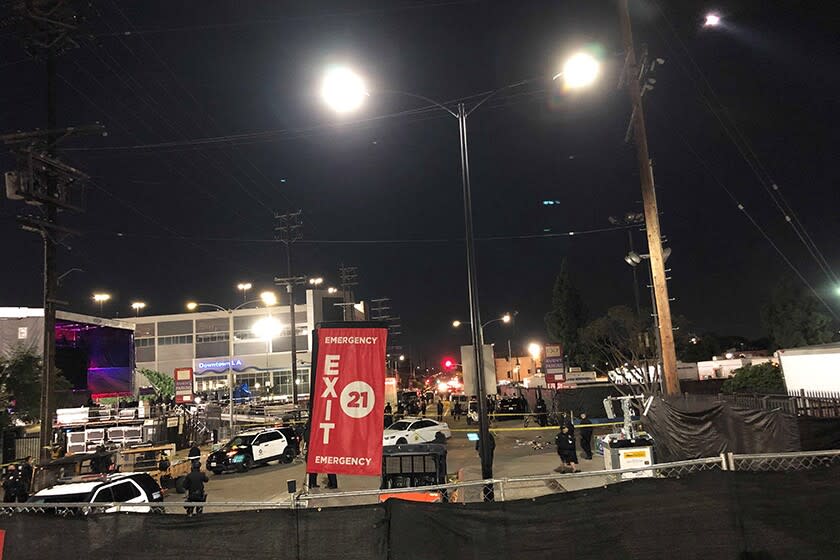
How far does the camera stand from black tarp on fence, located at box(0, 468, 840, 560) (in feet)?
17.1

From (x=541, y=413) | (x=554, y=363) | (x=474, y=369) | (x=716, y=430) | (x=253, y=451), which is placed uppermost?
(x=554, y=363)

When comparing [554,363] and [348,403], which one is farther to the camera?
[554,363]

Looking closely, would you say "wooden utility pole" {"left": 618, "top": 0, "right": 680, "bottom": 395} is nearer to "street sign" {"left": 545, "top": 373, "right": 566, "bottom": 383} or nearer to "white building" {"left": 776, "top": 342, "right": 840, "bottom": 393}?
"white building" {"left": 776, "top": 342, "right": 840, "bottom": 393}

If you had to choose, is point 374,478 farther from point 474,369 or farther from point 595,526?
point 595,526

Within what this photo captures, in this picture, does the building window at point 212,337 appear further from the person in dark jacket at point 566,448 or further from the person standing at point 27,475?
the person in dark jacket at point 566,448

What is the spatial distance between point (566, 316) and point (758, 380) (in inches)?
1712

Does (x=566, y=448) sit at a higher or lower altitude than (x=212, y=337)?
lower

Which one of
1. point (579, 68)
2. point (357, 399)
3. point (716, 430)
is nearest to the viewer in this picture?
point (357, 399)

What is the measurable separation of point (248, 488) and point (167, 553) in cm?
1484

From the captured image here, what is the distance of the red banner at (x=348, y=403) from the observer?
612 cm

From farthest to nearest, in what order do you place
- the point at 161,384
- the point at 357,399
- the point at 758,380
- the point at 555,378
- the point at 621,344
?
the point at 161,384
the point at 621,344
the point at 555,378
the point at 758,380
the point at 357,399

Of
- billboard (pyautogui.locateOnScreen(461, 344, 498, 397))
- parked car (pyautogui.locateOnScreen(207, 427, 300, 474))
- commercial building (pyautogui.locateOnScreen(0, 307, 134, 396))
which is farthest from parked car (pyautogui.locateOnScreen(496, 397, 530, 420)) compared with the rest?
commercial building (pyautogui.locateOnScreen(0, 307, 134, 396))

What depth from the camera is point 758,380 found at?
27.4 meters

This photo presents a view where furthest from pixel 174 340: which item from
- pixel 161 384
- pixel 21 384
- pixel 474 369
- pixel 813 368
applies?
pixel 474 369
